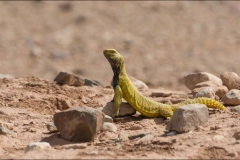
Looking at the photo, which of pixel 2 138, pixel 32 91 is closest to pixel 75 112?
pixel 2 138

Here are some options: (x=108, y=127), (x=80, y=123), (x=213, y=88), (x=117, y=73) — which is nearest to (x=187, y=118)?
(x=108, y=127)

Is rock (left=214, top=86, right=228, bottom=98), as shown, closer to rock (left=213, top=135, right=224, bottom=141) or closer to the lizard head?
the lizard head

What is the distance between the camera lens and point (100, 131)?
7941 mm

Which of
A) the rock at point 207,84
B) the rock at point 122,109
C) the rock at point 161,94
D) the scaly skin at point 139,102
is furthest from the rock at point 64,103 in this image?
the rock at point 207,84

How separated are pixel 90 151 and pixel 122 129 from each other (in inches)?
53.0

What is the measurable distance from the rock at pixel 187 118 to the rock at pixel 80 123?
0.92 meters

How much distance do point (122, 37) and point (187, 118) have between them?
14.3 meters

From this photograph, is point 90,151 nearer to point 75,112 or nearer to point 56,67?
point 75,112

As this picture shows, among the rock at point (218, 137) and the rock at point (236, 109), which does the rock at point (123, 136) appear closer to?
the rock at point (218, 137)

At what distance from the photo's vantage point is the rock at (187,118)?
764 centimetres

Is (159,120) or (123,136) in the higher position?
(159,120)

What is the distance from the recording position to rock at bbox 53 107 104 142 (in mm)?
7551

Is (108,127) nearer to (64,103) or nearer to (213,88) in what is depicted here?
(64,103)

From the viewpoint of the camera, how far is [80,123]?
24.8 ft
